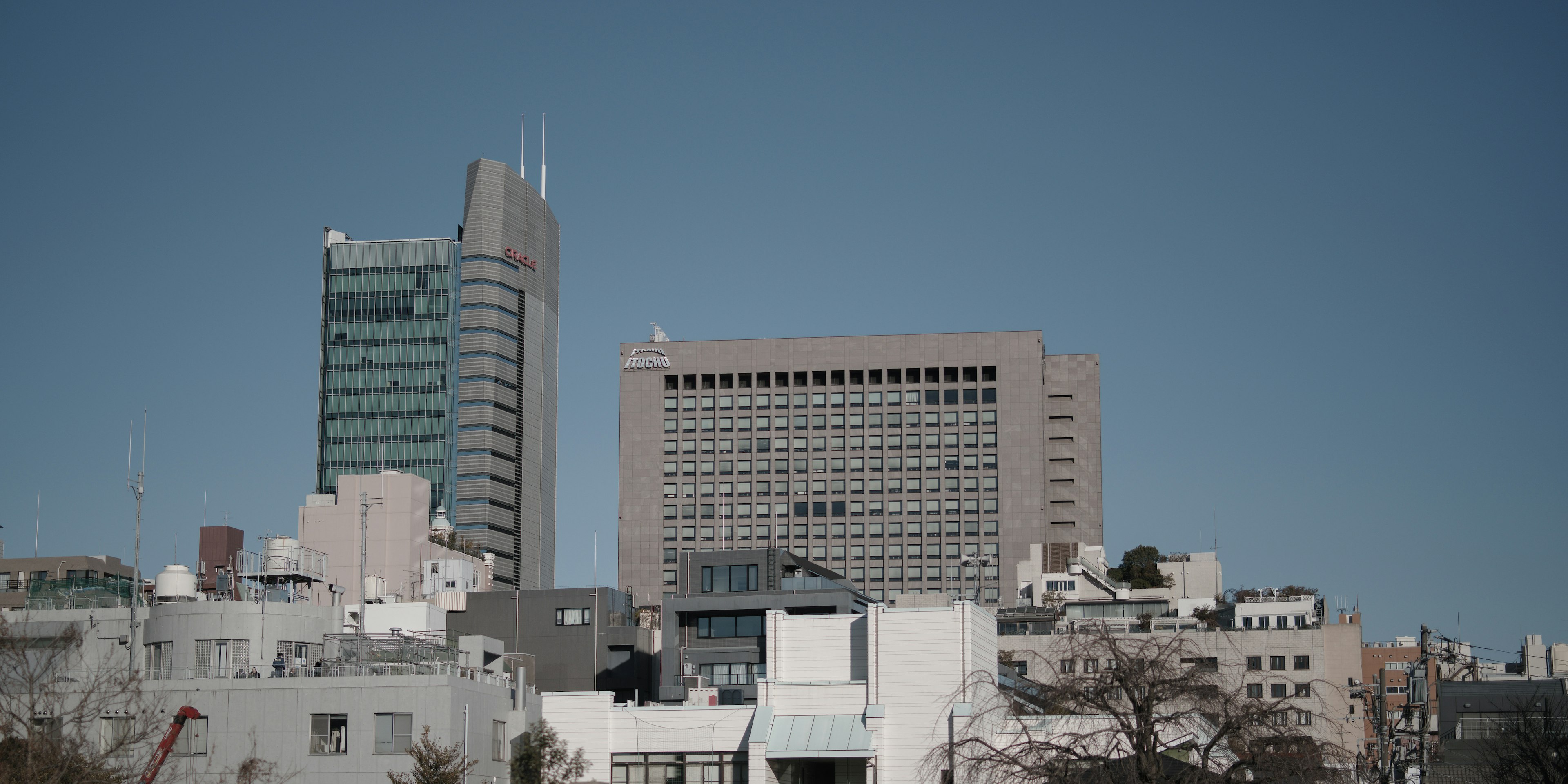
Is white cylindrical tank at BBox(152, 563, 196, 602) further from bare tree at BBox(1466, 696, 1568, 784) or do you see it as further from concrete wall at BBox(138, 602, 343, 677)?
bare tree at BBox(1466, 696, 1568, 784)

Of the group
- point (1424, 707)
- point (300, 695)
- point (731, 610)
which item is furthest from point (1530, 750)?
point (731, 610)

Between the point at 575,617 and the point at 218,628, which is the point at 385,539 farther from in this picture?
the point at 218,628

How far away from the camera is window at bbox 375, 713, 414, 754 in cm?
7506

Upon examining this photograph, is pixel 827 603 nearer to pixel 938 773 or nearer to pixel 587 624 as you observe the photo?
pixel 587 624

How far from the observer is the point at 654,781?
273 feet

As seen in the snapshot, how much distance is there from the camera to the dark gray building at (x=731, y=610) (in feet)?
375

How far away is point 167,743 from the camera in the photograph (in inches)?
2901

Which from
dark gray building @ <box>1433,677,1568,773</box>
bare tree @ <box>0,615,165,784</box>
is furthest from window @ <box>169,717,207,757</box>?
dark gray building @ <box>1433,677,1568,773</box>

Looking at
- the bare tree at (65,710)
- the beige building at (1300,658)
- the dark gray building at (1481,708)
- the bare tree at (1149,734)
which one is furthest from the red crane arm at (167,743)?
the beige building at (1300,658)

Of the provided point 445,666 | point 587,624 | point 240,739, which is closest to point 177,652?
point 240,739

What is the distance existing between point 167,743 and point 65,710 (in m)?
6.80

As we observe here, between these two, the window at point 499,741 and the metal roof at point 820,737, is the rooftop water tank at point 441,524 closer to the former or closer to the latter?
the window at point 499,741

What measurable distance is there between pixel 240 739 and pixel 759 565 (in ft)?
170

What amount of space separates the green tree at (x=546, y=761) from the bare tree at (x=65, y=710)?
17.1m
